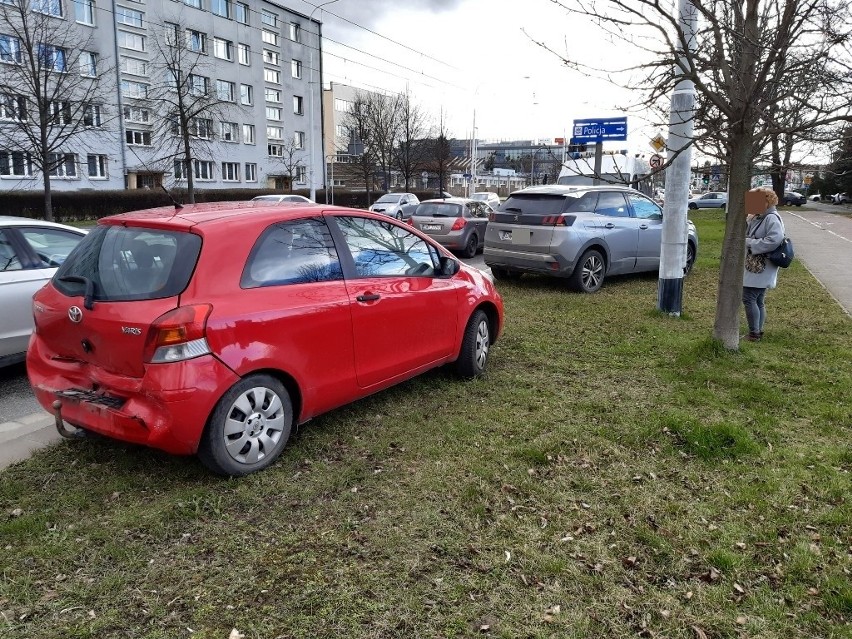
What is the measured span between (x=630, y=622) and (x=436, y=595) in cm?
81

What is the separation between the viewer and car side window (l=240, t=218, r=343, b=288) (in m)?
3.92

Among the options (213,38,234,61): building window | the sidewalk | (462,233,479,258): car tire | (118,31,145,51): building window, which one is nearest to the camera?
the sidewalk

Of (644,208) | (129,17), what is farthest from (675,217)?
(129,17)

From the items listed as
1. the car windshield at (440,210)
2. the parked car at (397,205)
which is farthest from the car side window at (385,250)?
the parked car at (397,205)

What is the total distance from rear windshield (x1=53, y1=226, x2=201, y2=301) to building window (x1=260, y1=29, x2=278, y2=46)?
185ft

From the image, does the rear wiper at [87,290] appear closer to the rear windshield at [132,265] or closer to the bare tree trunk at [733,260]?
the rear windshield at [132,265]

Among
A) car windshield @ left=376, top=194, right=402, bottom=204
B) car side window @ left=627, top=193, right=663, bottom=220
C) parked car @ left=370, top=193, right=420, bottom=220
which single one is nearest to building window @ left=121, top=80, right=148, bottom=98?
car windshield @ left=376, top=194, right=402, bottom=204

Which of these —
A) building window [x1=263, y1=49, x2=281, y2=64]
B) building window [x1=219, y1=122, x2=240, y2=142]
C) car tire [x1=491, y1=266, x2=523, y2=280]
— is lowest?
car tire [x1=491, y1=266, x2=523, y2=280]

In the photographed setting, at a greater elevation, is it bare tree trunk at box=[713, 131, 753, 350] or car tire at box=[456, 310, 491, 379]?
bare tree trunk at box=[713, 131, 753, 350]

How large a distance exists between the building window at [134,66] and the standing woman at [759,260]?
4517cm

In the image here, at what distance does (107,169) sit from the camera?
4156cm

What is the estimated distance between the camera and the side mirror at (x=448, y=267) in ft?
17.7

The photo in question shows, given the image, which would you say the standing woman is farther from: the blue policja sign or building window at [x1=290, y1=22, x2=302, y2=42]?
building window at [x1=290, y1=22, x2=302, y2=42]

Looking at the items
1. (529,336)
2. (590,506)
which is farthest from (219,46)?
(590,506)
